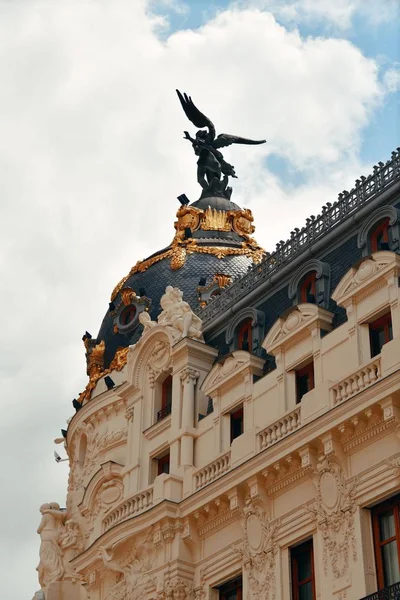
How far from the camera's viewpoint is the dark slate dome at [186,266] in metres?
39.0

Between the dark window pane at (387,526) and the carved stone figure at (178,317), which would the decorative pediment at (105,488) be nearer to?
the carved stone figure at (178,317)

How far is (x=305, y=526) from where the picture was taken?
Answer: 2648 centimetres

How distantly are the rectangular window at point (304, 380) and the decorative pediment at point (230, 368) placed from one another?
160 cm

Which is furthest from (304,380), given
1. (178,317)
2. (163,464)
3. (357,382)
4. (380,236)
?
(178,317)

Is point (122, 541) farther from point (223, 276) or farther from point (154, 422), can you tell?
point (223, 276)

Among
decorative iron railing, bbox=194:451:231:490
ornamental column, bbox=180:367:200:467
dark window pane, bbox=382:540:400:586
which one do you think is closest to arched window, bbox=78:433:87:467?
ornamental column, bbox=180:367:200:467

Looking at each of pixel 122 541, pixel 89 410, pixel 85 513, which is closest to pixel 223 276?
pixel 89 410

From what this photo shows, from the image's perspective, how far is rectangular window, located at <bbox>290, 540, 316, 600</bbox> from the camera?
26109 mm

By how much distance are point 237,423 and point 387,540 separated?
6843mm

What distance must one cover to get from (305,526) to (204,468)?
155 inches

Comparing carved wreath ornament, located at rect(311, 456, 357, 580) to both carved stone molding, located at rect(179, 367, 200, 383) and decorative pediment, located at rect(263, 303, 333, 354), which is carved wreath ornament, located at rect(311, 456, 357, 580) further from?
carved stone molding, located at rect(179, 367, 200, 383)

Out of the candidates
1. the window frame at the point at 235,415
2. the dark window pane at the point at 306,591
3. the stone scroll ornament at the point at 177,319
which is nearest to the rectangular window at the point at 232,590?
the dark window pane at the point at 306,591

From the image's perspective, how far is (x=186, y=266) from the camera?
129 feet

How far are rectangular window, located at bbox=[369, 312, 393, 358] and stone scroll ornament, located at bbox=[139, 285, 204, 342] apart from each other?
7107mm
